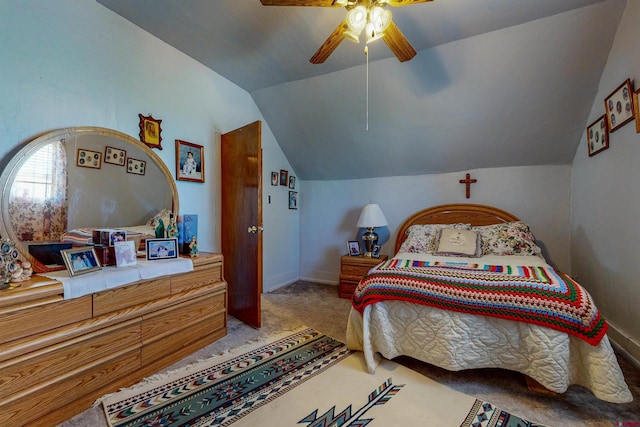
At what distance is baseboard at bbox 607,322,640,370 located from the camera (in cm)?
189

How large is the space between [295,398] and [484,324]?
3.92ft

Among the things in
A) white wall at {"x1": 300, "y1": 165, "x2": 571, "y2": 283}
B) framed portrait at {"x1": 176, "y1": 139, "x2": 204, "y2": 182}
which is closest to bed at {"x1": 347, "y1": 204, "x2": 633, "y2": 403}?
white wall at {"x1": 300, "y1": 165, "x2": 571, "y2": 283}

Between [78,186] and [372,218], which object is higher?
[78,186]

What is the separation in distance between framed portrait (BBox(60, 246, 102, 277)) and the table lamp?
2.61m

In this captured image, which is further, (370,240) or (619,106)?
(370,240)

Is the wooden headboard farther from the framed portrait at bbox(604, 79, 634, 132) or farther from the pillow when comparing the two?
the framed portrait at bbox(604, 79, 634, 132)

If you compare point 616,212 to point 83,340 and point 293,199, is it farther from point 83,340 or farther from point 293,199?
point 83,340

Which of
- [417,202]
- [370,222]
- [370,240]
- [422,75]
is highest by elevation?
[422,75]

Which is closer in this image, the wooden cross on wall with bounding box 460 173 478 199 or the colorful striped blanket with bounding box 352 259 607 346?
the colorful striped blanket with bounding box 352 259 607 346

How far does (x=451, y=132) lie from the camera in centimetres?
310

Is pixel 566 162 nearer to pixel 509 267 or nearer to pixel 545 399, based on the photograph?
pixel 509 267

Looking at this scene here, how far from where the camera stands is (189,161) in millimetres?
2656

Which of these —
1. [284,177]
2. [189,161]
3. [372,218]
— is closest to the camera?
[189,161]

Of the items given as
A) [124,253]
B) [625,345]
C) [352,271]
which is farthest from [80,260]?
[625,345]
